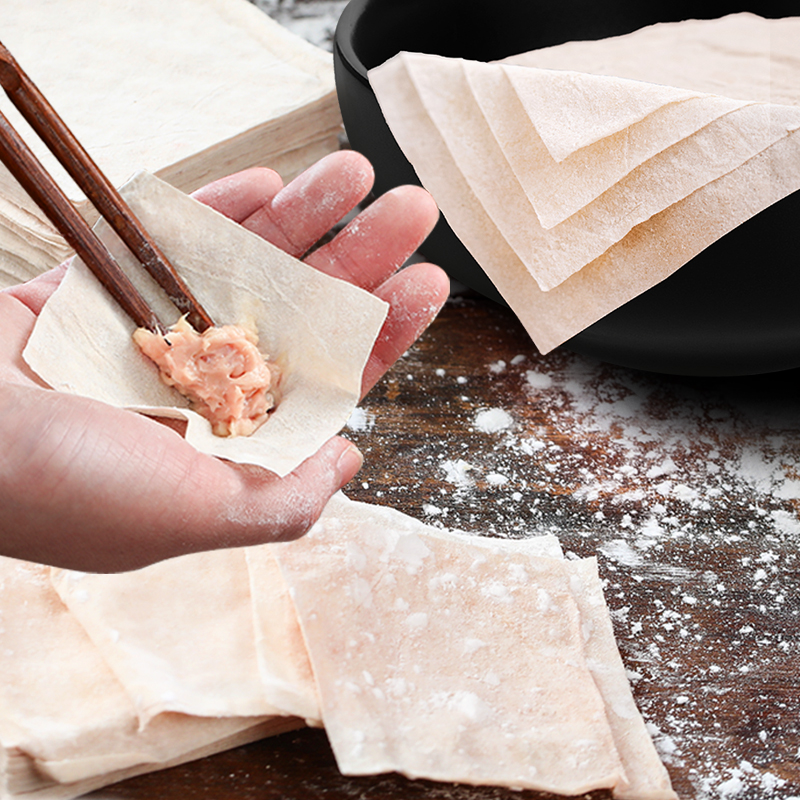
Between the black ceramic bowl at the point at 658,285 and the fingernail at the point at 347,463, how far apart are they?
1.44ft

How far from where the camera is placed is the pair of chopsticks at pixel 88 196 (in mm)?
980

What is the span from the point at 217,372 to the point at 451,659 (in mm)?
405

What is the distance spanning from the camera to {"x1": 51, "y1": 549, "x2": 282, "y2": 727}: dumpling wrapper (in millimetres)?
848

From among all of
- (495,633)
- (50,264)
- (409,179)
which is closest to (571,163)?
(409,179)

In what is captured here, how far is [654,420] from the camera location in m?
1.32

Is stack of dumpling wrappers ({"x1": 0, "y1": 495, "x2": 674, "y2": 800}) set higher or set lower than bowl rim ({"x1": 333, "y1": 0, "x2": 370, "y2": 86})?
lower

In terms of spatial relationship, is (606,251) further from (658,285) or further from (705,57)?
(705,57)

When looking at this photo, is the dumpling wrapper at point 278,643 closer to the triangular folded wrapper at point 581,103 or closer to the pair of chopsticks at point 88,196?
the pair of chopsticks at point 88,196

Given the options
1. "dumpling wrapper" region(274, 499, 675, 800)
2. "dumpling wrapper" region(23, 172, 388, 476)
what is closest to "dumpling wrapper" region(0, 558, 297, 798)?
"dumpling wrapper" region(274, 499, 675, 800)

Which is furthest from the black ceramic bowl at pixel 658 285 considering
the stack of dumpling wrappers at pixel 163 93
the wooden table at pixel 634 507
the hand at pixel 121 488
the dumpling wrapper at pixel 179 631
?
the dumpling wrapper at pixel 179 631

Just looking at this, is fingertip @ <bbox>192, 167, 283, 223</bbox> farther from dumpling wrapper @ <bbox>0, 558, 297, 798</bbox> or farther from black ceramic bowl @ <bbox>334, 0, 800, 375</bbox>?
dumpling wrapper @ <bbox>0, 558, 297, 798</bbox>

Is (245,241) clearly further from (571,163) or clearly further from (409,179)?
(571,163)

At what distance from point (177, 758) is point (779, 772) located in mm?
604

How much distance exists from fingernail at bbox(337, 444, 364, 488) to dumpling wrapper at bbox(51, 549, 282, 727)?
6.8 inches
